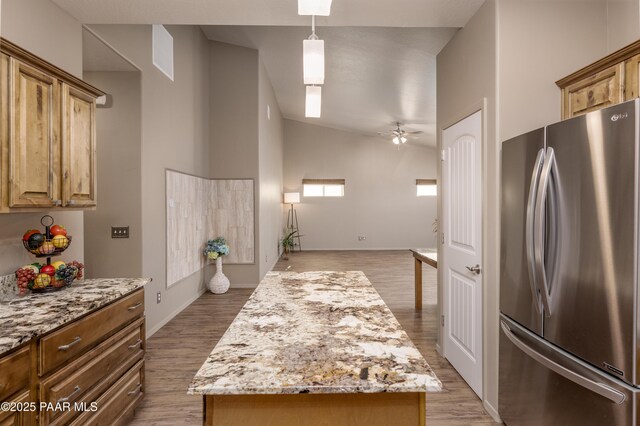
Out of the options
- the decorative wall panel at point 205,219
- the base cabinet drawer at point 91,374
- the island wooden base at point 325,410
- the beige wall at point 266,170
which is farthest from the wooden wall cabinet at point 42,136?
the beige wall at point 266,170

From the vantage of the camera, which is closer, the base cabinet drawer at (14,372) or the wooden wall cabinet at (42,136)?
the base cabinet drawer at (14,372)

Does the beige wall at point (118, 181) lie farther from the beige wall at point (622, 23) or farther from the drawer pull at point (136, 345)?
the beige wall at point (622, 23)

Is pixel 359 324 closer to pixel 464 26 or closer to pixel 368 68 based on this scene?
pixel 464 26

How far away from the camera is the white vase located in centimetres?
538

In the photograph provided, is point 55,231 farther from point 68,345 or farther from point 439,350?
point 439,350

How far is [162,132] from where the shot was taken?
4012mm

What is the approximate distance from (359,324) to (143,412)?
1.82 metres

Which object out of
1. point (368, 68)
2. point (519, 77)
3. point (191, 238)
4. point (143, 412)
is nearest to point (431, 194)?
point (368, 68)

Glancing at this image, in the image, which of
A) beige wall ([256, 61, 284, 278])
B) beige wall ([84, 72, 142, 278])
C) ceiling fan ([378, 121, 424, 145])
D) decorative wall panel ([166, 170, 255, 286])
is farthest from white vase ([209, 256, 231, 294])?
ceiling fan ([378, 121, 424, 145])

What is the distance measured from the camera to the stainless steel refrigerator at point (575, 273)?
132 centimetres

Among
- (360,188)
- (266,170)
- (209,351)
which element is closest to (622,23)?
(209,351)

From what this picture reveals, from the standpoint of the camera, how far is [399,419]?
3.52 feet

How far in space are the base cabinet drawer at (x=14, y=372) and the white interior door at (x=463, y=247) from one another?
8.14 ft

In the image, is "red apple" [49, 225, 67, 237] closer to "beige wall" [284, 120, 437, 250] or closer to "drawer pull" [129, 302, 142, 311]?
"drawer pull" [129, 302, 142, 311]
